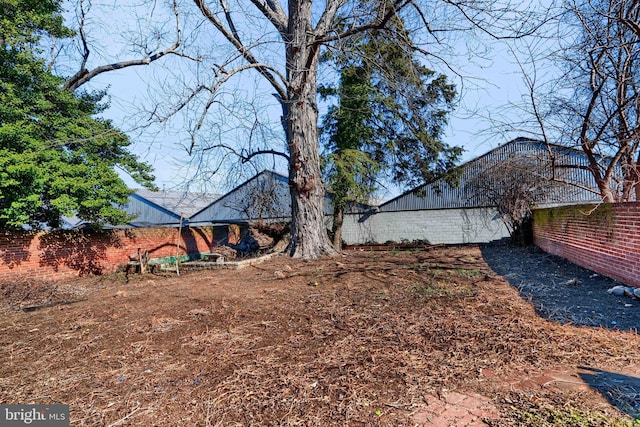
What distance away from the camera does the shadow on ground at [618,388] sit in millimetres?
1703

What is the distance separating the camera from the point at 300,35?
6.84 meters

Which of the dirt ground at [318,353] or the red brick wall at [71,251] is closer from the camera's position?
the dirt ground at [318,353]

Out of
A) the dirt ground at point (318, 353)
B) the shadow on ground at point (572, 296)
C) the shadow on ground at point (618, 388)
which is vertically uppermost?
the dirt ground at point (318, 353)

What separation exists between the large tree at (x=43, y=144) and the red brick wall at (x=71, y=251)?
1.58 ft

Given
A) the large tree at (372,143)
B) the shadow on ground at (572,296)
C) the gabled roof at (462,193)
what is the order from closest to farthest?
the shadow on ground at (572,296) → the large tree at (372,143) → the gabled roof at (462,193)

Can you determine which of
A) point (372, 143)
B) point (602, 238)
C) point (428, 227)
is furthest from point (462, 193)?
point (602, 238)

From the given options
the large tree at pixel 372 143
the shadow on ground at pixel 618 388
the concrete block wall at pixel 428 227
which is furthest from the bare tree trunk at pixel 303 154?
the concrete block wall at pixel 428 227

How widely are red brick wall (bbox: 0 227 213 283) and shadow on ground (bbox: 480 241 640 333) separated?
10.2 metres

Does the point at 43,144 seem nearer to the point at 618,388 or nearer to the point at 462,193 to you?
the point at 618,388

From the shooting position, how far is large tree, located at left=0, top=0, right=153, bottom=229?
23.6 ft

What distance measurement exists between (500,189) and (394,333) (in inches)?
415

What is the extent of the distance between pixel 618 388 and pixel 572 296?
2.70 meters

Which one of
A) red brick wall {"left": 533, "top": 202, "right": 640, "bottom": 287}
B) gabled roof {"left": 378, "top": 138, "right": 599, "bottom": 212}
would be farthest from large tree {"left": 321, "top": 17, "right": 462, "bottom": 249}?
red brick wall {"left": 533, "top": 202, "right": 640, "bottom": 287}

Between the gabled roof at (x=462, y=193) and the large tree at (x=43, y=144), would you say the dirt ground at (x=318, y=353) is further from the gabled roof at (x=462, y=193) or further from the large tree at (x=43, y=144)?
the gabled roof at (x=462, y=193)
